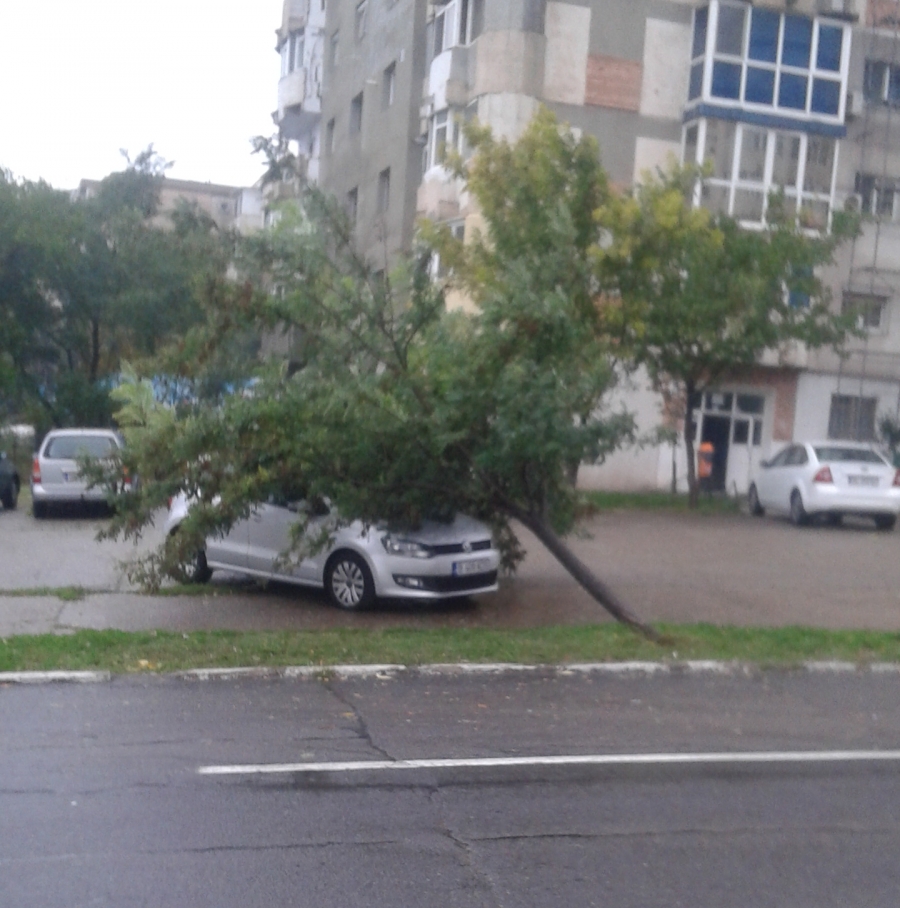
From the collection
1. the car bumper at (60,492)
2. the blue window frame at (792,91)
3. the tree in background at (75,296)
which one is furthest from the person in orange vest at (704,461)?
the tree in background at (75,296)

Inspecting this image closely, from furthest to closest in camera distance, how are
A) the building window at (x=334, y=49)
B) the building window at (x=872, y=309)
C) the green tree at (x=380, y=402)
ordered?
1. the building window at (x=334, y=49)
2. the building window at (x=872, y=309)
3. the green tree at (x=380, y=402)

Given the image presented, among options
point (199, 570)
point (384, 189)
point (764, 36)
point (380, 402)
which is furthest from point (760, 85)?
point (380, 402)

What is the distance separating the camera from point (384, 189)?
35.5 m

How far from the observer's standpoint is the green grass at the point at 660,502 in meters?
25.6

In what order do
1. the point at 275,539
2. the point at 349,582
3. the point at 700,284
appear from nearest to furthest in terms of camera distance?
1. the point at 349,582
2. the point at 275,539
3. the point at 700,284

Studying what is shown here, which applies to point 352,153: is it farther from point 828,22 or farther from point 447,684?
point 447,684

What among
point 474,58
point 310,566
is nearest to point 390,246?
point 474,58

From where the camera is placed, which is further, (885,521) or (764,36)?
(764,36)

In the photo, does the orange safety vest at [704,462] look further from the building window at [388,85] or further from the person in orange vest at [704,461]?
the building window at [388,85]

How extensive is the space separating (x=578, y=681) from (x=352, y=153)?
98.7 ft

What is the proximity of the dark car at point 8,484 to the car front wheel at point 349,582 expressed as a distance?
13.4 meters

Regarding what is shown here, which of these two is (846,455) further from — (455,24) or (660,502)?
(455,24)

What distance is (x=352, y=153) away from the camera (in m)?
37.9

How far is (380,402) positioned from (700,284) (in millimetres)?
13567
